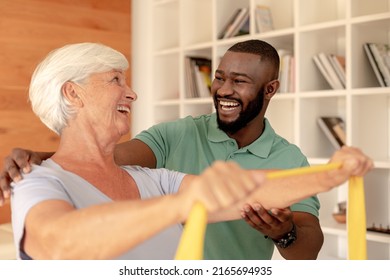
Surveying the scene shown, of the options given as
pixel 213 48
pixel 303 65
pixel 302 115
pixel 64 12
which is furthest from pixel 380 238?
pixel 64 12

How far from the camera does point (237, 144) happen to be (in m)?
1.92

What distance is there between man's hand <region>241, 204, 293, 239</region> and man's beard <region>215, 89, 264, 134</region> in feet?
1.64

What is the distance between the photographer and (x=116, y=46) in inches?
145

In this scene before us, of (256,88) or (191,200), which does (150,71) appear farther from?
(191,200)

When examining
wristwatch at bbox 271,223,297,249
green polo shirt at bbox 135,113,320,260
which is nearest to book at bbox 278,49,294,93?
green polo shirt at bbox 135,113,320,260

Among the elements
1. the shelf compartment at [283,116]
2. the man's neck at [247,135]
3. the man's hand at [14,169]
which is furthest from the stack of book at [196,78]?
the man's hand at [14,169]

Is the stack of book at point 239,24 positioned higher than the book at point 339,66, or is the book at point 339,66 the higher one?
the stack of book at point 239,24

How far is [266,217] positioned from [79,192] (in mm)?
449

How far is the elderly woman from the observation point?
3.12 feet

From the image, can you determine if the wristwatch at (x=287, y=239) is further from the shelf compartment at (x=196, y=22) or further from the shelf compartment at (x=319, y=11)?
the shelf compartment at (x=196, y=22)

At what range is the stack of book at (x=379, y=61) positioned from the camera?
265 cm

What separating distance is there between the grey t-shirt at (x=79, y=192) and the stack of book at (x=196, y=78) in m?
2.00

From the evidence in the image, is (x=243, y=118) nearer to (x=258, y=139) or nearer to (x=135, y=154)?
(x=258, y=139)

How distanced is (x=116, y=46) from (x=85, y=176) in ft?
8.03
